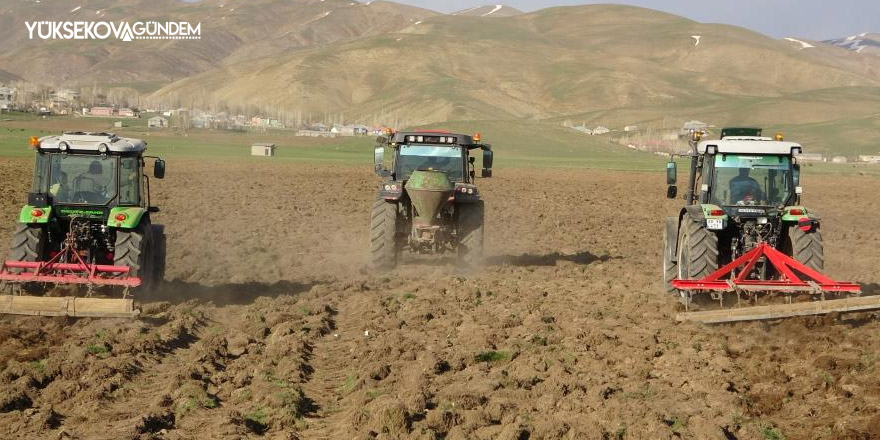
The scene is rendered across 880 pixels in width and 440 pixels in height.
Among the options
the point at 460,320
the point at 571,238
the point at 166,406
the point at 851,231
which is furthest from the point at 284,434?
the point at 851,231

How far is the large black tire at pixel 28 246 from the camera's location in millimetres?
12484

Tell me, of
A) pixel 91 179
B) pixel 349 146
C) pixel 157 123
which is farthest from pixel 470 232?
pixel 157 123

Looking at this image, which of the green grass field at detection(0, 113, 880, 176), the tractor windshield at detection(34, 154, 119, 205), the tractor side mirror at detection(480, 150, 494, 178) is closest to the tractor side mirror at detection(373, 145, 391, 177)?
the tractor side mirror at detection(480, 150, 494, 178)

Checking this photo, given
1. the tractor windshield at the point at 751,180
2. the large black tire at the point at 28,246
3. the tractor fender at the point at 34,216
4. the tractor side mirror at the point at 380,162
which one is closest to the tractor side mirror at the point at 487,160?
the tractor side mirror at the point at 380,162

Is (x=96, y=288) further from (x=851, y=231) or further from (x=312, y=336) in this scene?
(x=851, y=231)

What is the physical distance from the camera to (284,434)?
7730 millimetres

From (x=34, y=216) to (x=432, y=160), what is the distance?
281 inches

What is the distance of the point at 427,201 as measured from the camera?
16.3 meters

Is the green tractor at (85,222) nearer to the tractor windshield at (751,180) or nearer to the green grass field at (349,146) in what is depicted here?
the tractor windshield at (751,180)

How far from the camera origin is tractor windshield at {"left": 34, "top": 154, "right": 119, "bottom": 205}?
12.9 meters

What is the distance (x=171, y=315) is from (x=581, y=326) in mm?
5007

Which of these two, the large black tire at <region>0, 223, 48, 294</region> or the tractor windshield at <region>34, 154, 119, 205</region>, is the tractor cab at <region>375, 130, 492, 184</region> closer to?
the tractor windshield at <region>34, 154, 119, 205</region>

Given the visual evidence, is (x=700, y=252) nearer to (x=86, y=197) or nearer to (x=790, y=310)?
(x=790, y=310)

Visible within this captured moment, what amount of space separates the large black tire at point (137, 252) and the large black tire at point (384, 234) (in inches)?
176
